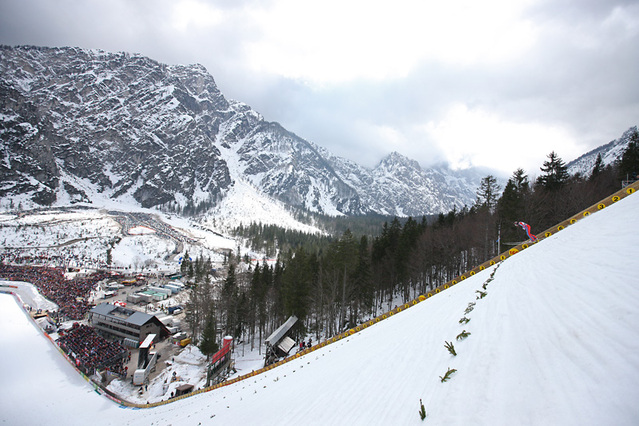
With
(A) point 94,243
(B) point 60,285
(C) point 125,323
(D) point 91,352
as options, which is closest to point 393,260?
(D) point 91,352

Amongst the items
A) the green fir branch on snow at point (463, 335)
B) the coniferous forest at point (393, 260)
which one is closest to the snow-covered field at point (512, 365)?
the green fir branch on snow at point (463, 335)

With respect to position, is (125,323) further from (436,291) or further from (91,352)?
(436,291)

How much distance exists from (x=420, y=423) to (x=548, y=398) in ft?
5.69

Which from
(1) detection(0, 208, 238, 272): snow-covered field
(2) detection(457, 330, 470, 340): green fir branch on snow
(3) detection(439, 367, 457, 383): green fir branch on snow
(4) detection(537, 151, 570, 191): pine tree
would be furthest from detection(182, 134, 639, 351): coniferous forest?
(1) detection(0, 208, 238, 272): snow-covered field

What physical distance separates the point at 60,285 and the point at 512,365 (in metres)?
76.8

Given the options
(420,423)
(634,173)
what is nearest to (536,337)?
(420,423)

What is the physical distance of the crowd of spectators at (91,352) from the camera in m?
27.6

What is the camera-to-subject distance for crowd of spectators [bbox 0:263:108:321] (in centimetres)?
4468

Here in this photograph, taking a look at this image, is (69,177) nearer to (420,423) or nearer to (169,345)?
(169,345)

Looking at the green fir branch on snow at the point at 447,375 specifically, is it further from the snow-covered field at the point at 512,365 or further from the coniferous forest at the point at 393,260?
the coniferous forest at the point at 393,260

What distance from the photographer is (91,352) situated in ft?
97.3

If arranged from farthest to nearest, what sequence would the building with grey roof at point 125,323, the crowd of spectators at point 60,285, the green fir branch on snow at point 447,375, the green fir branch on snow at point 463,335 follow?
the crowd of spectators at point 60,285
the building with grey roof at point 125,323
the green fir branch on snow at point 463,335
the green fir branch on snow at point 447,375

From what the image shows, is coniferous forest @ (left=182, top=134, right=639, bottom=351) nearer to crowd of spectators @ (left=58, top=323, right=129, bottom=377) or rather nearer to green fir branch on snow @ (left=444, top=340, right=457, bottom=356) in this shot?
crowd of spectators @ (left=58, top=323, right=129, bottom=377)

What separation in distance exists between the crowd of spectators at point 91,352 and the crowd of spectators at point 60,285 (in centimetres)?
1170
